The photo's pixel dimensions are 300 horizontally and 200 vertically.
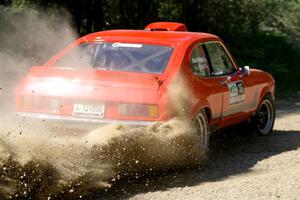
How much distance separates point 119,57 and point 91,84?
900mm

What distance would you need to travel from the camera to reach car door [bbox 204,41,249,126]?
8406 millimetres

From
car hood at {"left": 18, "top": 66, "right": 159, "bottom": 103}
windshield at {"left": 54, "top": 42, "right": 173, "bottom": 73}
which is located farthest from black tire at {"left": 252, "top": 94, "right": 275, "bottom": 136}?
car hood at {"left": 18, "top": 66, "right": 159, "bottom": 103}

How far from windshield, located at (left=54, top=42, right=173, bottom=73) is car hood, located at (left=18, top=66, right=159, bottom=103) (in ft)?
1.27

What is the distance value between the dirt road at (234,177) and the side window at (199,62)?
106cm

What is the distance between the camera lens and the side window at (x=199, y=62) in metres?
7.87

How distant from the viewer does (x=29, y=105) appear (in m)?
7.29

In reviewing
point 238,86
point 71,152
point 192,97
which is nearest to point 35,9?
point 238,86

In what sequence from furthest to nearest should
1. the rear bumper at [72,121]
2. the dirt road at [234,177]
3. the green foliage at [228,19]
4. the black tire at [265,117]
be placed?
the green foliage at [228,19]
the black tire at [265,117]
the rear bumper at [72,121]
the dirt road at [234,177]

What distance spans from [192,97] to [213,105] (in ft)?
2.08

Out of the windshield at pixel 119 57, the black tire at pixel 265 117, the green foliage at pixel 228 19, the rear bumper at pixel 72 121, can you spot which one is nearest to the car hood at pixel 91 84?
the rear bumper at pixel 72 121

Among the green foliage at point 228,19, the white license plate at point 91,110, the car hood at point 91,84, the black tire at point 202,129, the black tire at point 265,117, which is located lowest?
the green foliage at point 228,19

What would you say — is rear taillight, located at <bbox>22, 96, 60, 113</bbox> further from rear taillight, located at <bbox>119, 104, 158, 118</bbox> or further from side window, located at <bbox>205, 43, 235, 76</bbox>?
side window, located at <bbox>205, 43, 235, 76</bbox>

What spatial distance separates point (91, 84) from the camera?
7.14 m

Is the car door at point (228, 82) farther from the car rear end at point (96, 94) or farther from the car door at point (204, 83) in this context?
the car rear end at point (96, 94)
